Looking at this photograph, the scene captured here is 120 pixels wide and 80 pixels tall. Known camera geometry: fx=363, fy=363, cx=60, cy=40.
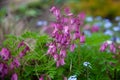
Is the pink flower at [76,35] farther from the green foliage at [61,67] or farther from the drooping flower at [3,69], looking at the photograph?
the drooping flower at [3,69]

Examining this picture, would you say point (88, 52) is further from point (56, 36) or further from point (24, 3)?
point (24, 3)

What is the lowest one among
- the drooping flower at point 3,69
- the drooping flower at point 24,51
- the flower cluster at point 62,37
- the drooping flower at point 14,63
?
the drooping flower at point 3,69

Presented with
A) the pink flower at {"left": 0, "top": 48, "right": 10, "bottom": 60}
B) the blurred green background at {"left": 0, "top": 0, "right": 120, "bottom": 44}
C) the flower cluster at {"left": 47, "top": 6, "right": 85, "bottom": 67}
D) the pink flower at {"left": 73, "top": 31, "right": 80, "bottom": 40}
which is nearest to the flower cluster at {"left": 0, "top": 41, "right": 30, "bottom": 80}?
the pink flower at {"left": 0, "top": 48, "right": 10, "bottom": 60}

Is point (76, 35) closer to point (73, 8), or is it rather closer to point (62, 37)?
point (62, 37)

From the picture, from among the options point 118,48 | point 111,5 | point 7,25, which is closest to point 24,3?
point 111,5

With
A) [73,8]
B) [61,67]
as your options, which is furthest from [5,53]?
[73,8]

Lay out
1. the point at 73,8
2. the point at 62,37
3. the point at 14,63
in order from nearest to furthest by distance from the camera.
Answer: the point at 62,37 < the point at 14,63 < the point at 73,8

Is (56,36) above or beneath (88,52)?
above

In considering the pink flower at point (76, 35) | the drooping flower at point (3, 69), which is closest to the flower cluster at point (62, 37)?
the pink flower at point (76, 35)

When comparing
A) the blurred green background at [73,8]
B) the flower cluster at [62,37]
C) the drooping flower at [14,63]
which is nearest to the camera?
the flower cluster at [62,37]

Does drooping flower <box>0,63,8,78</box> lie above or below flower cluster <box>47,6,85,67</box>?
below

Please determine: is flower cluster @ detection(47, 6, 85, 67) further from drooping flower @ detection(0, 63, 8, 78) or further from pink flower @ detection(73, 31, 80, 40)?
drooping flower @ detection(0, 63, 8, 78)
